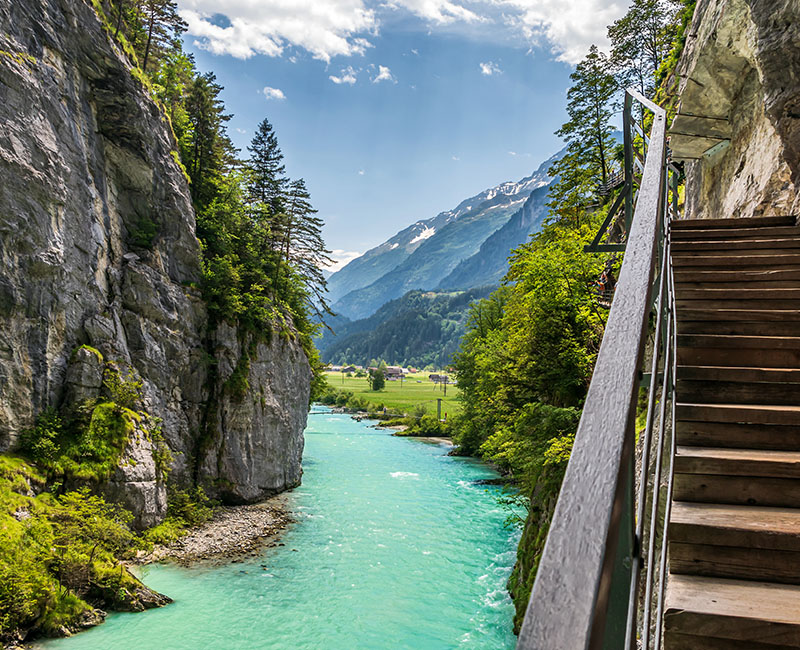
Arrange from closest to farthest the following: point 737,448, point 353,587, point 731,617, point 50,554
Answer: point 731,617 → point 737,448 → point 50,554 → point 353,587

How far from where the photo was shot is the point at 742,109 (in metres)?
8.46

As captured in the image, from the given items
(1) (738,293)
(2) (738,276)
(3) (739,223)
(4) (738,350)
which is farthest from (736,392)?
(3) (739,223)

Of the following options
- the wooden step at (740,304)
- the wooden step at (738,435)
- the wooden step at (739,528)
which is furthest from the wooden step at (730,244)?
the wooden step at (739,528)

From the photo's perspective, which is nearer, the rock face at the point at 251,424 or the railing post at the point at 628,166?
the railing post at the point at 628,166

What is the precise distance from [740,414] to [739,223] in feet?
14.4

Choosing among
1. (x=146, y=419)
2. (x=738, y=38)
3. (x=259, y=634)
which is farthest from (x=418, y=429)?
(x=738, y=38)

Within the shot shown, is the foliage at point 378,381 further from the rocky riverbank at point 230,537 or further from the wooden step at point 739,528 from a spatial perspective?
the wooden step at point 739,528

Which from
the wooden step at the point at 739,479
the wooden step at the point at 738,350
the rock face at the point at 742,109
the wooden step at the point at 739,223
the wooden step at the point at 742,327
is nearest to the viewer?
the wooden step at the point at 739,479

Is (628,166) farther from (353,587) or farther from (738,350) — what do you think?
(353,587)

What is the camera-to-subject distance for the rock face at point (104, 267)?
48.2 ft

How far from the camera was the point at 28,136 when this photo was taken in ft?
49.2

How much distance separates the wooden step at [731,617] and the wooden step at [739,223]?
222 inches

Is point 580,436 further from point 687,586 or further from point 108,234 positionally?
point 108,234

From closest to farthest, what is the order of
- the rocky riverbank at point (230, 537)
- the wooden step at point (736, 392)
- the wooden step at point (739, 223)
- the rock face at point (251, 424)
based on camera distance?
1. the wooden step at point (736, 392)
2. the wooden step at point (739, 223)
3. the rocky riverbank at point (230, 537)
4. the rock face at point (251, 424)
